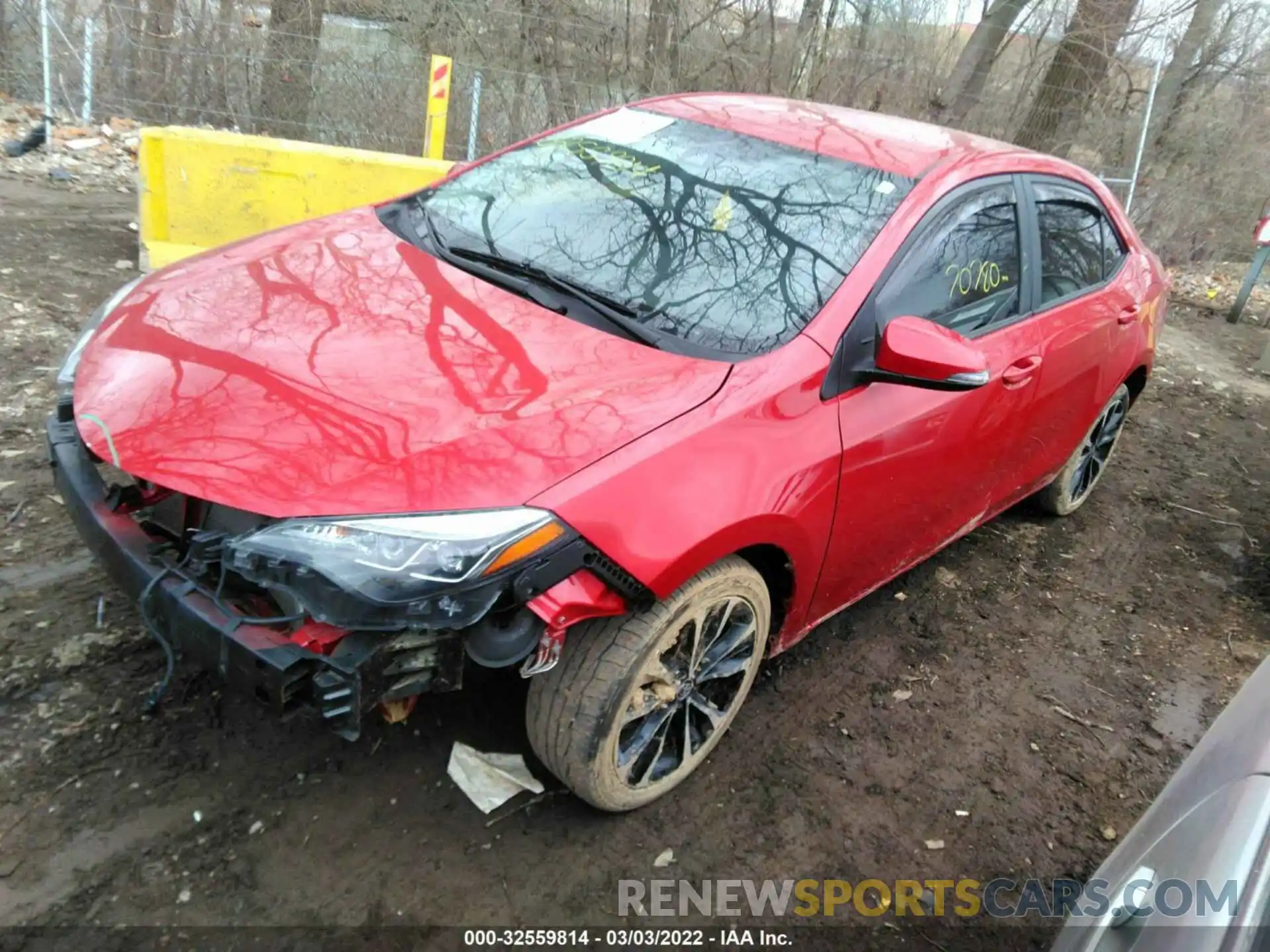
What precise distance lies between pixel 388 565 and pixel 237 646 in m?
0.39

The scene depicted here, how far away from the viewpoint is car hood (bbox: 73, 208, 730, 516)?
203 cm

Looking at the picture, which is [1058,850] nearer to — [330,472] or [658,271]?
[658,271]

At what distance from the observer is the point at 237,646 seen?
1972 mm

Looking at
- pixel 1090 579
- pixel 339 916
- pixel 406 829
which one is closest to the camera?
pixel 339 916

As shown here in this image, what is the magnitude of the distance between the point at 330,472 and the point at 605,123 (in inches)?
84.4

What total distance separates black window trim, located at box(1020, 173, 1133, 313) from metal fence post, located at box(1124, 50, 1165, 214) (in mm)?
7784

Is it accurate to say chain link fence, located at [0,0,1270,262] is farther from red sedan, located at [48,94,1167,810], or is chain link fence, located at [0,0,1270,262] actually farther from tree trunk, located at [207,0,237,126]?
red sedan, located at [48,94,1167,810]

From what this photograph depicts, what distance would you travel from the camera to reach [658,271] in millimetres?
2785

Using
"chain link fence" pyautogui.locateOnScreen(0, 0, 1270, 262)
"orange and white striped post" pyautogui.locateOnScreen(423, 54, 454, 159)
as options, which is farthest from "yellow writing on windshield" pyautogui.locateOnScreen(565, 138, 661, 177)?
"chain link fence" pyautogui.locateOnScreen(0, 0, 1270, 262)

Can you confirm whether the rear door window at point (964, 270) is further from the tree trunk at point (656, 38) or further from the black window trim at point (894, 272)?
the tree trunk at point (656, 38)

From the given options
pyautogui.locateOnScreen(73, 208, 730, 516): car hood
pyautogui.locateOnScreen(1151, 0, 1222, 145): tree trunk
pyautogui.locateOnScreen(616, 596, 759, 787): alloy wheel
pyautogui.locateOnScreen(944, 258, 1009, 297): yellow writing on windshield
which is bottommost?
pyautogui.locateOnScreen(616, 596, 759, 787): alloy wheel

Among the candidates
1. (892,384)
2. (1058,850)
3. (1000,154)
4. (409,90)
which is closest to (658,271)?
(892,384)

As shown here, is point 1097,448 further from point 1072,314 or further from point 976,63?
point 976,63

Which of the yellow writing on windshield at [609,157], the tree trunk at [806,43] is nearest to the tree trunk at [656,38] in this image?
the tree trunk at [806,43]
